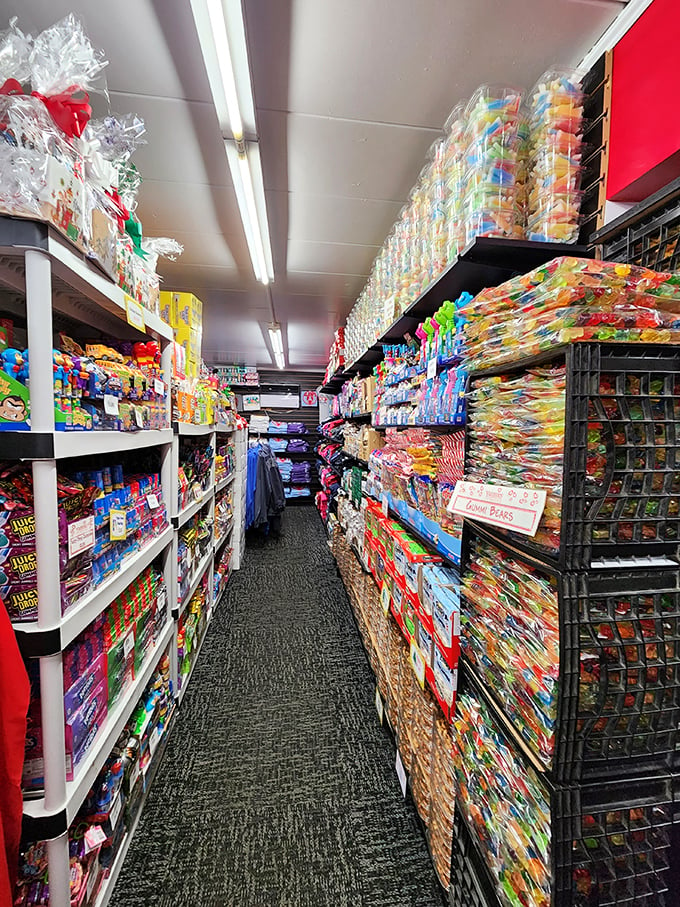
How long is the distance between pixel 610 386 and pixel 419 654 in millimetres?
1120

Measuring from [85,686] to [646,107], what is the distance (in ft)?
6.96

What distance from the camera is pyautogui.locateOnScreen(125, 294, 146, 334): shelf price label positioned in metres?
1.38

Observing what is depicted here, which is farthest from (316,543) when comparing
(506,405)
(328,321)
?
(506,405)

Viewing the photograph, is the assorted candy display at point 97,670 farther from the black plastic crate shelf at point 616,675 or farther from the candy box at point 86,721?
the black plastic crate shelf at point 616,675

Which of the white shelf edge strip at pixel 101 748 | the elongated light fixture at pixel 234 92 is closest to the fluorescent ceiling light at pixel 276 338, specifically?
the elongated light fixture at pixel 234 92

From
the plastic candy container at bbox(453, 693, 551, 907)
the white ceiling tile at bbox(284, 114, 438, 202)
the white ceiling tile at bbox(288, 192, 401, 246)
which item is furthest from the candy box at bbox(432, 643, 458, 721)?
the white ceiling tile at bbox(288, 192, 401, 246)

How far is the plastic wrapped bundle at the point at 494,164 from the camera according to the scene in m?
1.01

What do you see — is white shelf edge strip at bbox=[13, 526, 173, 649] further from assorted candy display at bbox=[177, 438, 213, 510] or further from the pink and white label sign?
the pink and white label sign

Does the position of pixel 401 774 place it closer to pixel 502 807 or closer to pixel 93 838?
pixel 502 807

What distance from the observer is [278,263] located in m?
2.89

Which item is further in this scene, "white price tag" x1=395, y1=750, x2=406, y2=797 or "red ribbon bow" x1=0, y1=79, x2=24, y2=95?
"white price tag" x1=395, y1=750, x2=406, y2=797

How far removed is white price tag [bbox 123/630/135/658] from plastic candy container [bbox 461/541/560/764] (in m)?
1.24

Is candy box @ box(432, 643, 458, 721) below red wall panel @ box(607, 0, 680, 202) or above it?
below

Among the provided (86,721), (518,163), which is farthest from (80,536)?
(518,163)
